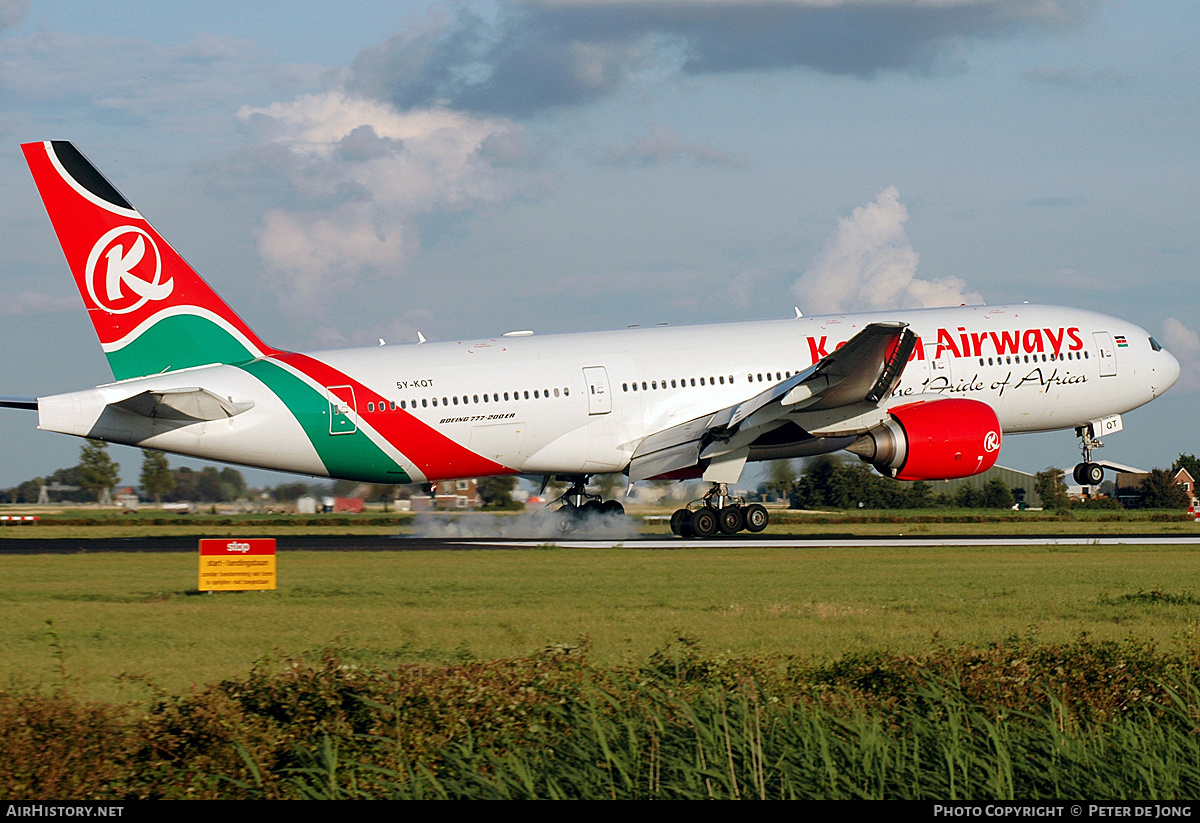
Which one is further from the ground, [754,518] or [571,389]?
[571,389]

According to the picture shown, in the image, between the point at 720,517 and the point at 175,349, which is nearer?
the point at 175,349

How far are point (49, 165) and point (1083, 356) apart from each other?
28.7 meters

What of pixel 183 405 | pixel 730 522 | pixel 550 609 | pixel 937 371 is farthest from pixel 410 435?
pixel 550 609

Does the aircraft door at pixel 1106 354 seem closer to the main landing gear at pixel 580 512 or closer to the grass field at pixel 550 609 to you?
the grass field at pixel 550 609

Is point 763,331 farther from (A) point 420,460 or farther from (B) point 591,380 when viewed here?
(A) point 420,460

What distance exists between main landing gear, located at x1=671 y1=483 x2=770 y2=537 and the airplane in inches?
2.0

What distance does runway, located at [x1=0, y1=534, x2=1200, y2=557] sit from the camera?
29625 millimetres

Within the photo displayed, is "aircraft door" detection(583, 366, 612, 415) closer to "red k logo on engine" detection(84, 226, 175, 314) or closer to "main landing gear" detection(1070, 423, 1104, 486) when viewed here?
"red k logo on engine" detection(84, 226, 175, 314)

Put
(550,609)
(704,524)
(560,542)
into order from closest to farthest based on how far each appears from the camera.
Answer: (550,609), (560,542), (704,524)

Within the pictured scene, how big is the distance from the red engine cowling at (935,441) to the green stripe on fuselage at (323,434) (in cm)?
1304

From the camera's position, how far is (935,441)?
103ft

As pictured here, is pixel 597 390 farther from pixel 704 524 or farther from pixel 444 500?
pixel 444 500

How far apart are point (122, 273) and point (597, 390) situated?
1264cm

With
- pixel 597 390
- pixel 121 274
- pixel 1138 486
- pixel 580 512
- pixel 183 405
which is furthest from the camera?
pixel 1138 486
